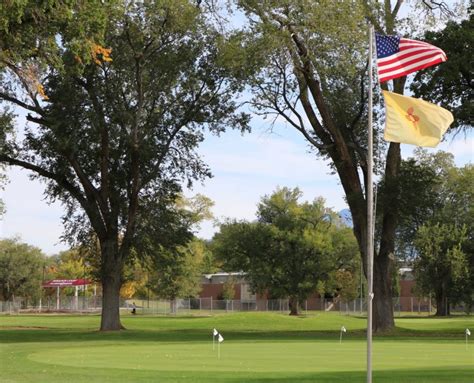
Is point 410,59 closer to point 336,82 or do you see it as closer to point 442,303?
point 336,82

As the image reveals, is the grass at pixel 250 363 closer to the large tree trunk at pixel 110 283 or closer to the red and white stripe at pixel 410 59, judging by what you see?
the red and white stripe at pixel 410 59

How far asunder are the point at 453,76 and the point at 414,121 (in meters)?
25.0

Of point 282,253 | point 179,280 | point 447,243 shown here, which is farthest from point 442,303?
point 179,280

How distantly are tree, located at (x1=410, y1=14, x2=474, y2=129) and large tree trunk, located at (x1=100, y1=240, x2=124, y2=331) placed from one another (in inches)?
774

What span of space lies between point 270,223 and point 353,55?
51.1 m

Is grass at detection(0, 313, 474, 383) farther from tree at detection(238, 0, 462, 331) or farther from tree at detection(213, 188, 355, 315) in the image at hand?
tree at detection(213, 188, 355, 315)

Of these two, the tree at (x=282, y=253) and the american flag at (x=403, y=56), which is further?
the tree at (x=282, y=253)

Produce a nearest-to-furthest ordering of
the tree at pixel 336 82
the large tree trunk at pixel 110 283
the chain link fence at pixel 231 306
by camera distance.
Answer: the tree at pixel 336 82, the large tree trunk at pixel 110 283, the chain link fence at pixel 231 306

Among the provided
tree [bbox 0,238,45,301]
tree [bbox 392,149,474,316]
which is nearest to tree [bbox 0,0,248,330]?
tree [bbox 392,149,474,316]

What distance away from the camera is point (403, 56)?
14328mm

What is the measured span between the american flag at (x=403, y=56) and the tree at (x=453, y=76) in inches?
921

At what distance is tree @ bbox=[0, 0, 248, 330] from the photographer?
4056 centimetres

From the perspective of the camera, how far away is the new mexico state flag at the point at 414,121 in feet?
43.2

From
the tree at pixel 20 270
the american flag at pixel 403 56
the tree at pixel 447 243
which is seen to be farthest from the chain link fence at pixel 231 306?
the american flag at pixel 403 56
